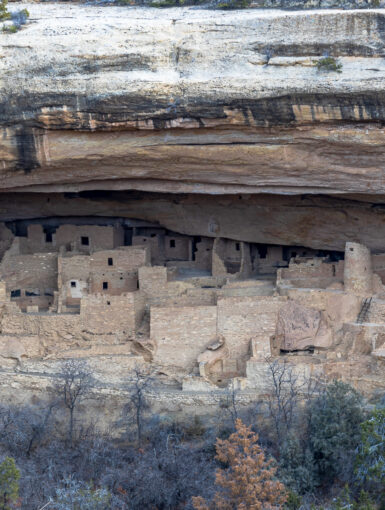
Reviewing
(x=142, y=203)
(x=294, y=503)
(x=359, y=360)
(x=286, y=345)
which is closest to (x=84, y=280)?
(x=142, y=203)

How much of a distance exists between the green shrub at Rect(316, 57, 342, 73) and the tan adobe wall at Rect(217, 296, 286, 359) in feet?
15.7

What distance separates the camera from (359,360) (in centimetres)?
1795

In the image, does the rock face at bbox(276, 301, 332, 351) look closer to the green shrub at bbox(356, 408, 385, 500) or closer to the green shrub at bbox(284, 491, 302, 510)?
the green shrub at bbox(356, 408, 385, 500)

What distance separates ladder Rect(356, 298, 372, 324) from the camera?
1888 centimetres

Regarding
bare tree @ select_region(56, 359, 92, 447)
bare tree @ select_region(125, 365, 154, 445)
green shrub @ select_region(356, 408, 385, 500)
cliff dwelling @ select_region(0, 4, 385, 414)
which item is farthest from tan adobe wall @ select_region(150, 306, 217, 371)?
green shrub @ select_region(356, 408, 385, 500)

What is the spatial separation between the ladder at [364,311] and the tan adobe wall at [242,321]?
166 cm

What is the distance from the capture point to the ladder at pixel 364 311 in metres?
18.9

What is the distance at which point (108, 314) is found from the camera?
19.1 meters

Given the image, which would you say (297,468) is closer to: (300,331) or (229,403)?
(229,403)

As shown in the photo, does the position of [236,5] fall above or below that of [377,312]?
above

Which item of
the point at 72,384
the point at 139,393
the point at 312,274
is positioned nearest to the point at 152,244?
the point at 312,274

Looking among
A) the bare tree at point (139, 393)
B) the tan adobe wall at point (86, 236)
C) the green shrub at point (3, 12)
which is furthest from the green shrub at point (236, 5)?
the bare tree at point (139, 393)

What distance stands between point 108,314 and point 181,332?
1517 millimetres

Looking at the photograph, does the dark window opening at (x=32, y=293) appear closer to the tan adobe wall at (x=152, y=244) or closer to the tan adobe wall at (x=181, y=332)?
the tan adobe wall at (x=152, y=244)
